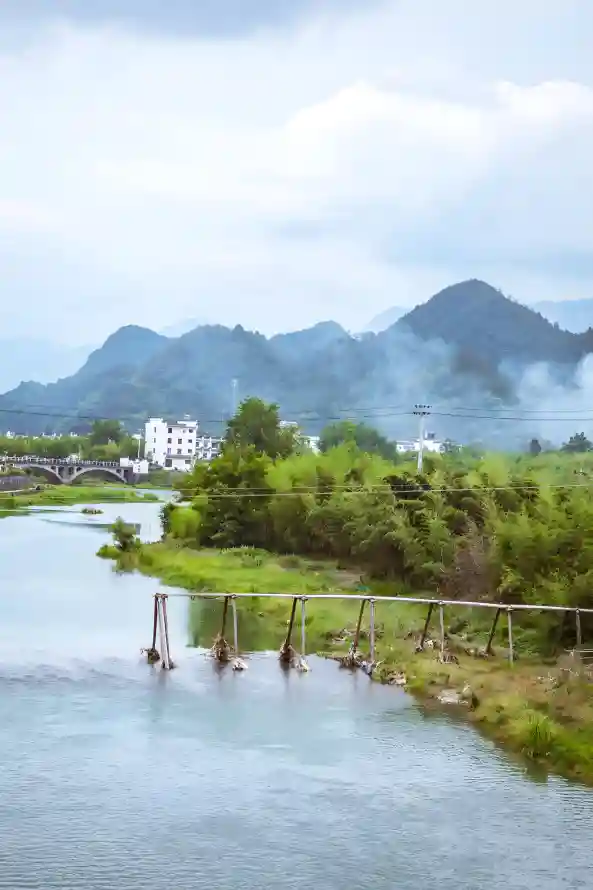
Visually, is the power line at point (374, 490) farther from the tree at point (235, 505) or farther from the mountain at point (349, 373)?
the mountain at point (349, 373)

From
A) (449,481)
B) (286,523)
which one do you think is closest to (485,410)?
(286,523)

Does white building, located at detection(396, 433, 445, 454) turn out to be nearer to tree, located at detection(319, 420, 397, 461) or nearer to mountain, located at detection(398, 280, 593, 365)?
tree, located at detection(319, 420, 397, 461)

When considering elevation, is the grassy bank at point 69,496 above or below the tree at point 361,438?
below

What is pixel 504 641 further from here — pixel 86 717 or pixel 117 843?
pixel 117 843

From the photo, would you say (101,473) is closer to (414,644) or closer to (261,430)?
(261,430)

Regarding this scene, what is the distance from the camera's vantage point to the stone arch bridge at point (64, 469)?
242 ft

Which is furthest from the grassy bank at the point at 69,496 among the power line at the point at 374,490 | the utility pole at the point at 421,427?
the utility pole at the point at 421,427

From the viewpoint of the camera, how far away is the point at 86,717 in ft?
59.7

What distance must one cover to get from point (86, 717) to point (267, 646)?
7205 mm

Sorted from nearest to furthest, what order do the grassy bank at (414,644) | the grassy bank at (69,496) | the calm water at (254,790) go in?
the calm water at (254,790)
the grassy bank at (414,644)
the grassy bank at (69,496)

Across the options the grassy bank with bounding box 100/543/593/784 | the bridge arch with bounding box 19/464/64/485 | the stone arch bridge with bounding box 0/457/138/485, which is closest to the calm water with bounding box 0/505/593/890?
the grassy bank with bounding box 100/543/593/784

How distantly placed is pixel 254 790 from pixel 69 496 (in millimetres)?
56512

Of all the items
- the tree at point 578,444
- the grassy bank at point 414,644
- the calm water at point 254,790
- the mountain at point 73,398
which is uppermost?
the mountain at point 73,398

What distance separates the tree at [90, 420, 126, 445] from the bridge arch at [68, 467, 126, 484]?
80.7ft
